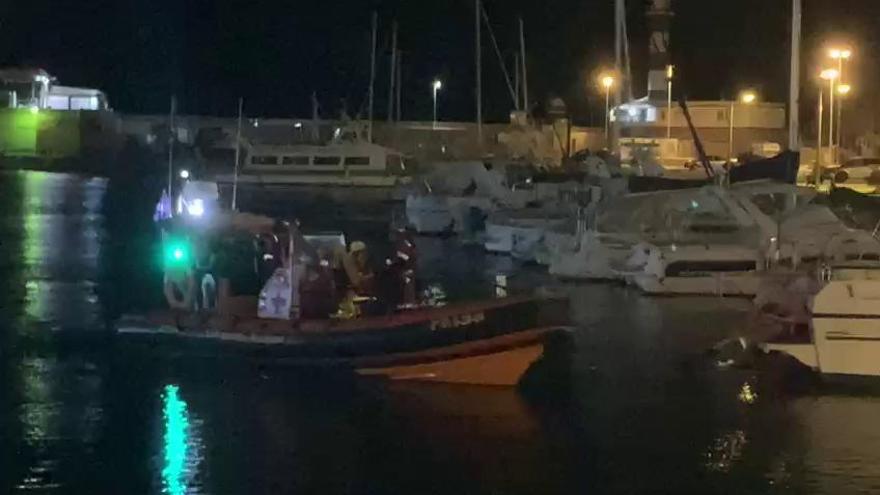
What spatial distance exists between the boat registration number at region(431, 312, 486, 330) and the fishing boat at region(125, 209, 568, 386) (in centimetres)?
1

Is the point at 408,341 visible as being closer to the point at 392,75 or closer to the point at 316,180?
the point at 316,180

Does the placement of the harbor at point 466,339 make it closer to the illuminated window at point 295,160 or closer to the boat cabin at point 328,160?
the boat cabin at point 328,160

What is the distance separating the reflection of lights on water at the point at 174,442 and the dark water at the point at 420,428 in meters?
0.04

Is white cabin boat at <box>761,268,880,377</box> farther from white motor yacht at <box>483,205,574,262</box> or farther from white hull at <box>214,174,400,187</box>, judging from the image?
white hull at <box>214,174,400,187</box>

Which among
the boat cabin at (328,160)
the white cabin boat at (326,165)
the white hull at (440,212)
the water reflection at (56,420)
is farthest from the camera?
the boat cabin at (328,160)

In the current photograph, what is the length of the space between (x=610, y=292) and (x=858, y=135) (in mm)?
49581

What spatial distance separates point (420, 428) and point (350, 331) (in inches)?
107

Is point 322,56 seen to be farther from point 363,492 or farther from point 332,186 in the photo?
point 363,492

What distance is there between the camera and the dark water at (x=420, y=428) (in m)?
17.1

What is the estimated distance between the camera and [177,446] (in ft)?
60.7

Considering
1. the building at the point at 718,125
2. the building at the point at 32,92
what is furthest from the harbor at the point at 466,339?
the building at the point at 32,92

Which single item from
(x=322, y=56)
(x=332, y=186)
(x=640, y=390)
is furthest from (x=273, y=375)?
(x=322, y=56)

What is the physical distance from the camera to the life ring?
2418 cm

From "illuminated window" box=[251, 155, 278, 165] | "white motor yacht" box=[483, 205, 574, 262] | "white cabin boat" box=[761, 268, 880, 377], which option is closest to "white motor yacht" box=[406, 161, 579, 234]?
"white motor yacht" box=[483, 205, 574, 262]
